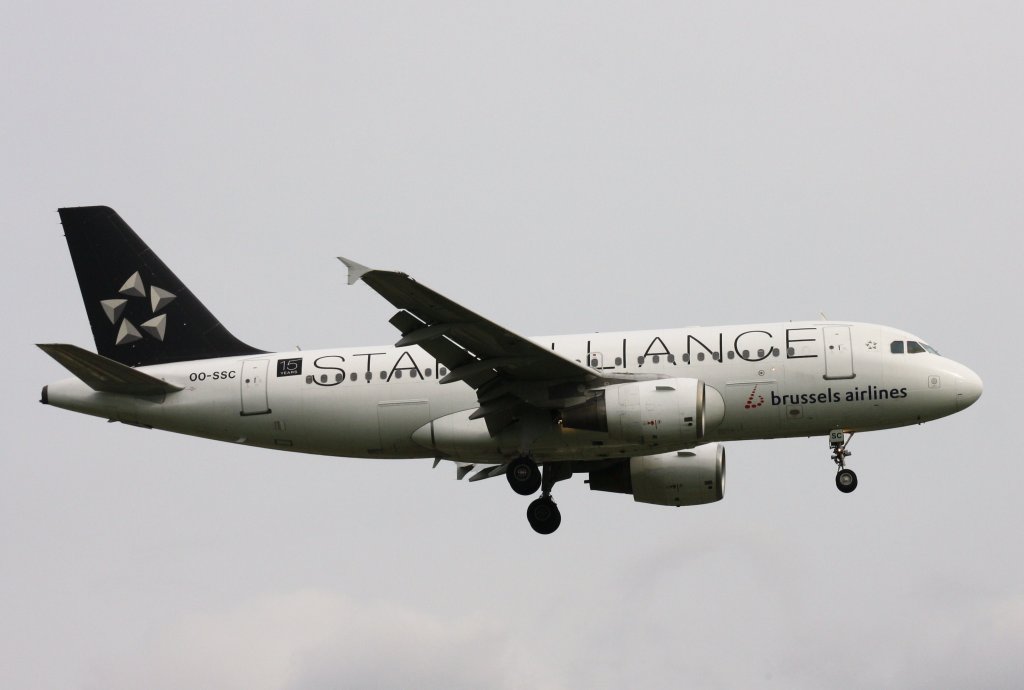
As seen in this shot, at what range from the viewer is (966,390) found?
1426 inches

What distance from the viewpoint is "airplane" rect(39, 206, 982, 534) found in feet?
113

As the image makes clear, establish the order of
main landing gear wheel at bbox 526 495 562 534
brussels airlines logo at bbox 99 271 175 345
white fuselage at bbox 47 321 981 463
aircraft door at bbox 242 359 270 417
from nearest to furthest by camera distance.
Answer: white fuselage at bbox 47 321 981 463, aircraft door at bbox 242 359 270 417, main landing gear wheel at bbox 526 495 562 534, brussels airlines logo at bbox 99 271 175 345

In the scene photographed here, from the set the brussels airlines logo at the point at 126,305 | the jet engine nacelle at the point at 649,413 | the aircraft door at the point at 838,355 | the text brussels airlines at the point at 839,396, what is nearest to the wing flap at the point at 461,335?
the jet engine nacelle at the point at 649,413

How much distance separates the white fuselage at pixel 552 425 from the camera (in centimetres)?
3566

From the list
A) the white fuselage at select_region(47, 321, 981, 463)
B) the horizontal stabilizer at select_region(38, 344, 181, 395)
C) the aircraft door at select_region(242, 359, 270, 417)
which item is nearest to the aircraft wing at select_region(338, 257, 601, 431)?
the white fuselage at select_region(47, 321, 981, 463)

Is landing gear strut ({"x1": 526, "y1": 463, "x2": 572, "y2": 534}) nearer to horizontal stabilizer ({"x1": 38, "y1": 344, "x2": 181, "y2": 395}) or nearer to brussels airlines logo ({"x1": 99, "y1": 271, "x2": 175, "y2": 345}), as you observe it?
horizontal stabilizer ({"x1": 38, "y1": 344, "x2": 181, "y2": 395})

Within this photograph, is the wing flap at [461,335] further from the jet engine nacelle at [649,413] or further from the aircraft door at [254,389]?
the aircraft door at [254,389]

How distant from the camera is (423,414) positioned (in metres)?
36.8

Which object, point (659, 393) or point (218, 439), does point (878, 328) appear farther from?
point (218, 439)

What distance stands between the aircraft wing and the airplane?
0.04m

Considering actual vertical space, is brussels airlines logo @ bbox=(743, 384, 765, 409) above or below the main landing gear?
above

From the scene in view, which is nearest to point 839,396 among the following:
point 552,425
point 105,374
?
point 552,425

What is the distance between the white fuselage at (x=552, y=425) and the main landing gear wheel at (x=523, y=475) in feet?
1.17

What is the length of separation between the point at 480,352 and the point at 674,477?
23.9 feet
